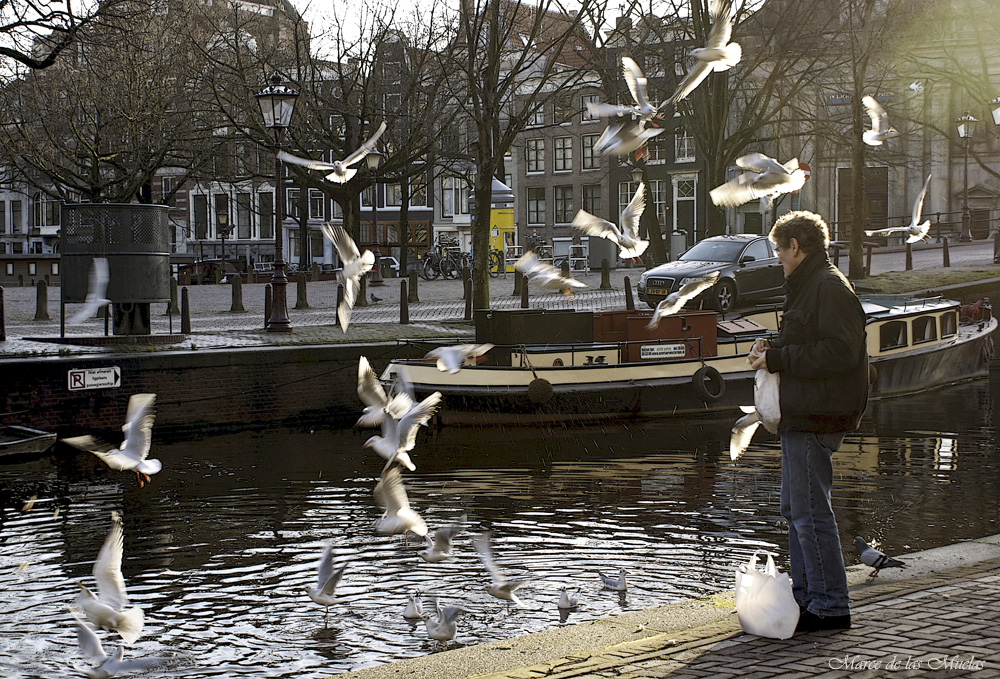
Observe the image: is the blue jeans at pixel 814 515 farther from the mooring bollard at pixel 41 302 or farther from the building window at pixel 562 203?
the building window at pixel 562 203

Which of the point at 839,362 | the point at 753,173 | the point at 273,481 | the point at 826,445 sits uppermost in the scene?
the point at 753,173

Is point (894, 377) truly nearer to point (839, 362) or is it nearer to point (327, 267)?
point (839, 362)

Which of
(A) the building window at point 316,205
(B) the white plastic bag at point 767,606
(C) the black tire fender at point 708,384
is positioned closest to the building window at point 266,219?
(A) the building window at point 316,205

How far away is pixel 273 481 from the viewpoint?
40.5 feet

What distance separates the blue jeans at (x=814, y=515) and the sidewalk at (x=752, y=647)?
0.23 m

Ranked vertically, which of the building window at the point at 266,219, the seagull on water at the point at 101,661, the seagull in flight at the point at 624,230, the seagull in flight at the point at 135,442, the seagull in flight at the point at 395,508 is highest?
the building window at the point at 266,219

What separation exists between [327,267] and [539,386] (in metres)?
37.8

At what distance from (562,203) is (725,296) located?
32.4 m

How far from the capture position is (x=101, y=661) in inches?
216

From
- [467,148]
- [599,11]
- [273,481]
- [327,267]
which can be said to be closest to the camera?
[273,481]

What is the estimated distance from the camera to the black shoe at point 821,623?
15.6ft

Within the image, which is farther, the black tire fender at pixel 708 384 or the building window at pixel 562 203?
the building window at pixel 562 203

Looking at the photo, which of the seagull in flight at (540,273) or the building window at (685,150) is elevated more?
the building window at (685,150)

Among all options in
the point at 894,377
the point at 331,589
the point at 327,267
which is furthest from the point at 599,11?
the point at 327,267
